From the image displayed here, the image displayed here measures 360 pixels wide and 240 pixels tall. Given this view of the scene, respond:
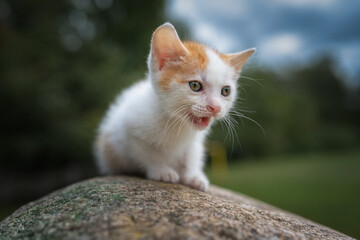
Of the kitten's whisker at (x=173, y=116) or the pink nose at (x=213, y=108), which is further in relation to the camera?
the kitten's whisker at (x=173, y=116)

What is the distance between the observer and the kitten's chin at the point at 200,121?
2.35 m

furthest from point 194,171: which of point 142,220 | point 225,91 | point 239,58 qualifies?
point 142,220

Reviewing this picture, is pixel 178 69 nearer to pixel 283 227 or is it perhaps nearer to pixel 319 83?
pixel 283 227

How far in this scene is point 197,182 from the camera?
8.53ft

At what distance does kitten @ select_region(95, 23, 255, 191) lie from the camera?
7.39ft

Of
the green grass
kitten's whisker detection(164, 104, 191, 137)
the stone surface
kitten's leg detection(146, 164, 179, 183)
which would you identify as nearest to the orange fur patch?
kitten's whisker detection(164, 104, 191, 137)

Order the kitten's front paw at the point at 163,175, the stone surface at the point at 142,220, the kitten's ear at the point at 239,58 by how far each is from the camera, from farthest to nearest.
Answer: the kitten's ear at the point at 239,58
the kitten's front paw at the point at 163,175
the stone surface at the point at 142,220

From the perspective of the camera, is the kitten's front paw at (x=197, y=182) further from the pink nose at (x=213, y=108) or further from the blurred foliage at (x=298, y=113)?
the blurred foliage at (x=298, y=113)

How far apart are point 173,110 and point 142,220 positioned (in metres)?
1.10

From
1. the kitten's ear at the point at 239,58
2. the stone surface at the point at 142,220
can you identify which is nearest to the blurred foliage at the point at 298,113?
the kitten's ear at the point at 239,58

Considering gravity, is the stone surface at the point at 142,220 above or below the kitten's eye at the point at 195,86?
below

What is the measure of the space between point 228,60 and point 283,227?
1510mm

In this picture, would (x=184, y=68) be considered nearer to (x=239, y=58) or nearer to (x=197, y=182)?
(x=239, y=58)

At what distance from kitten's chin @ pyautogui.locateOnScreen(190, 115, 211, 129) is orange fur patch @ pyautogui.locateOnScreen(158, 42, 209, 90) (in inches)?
12.6
